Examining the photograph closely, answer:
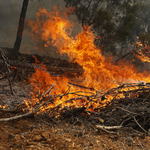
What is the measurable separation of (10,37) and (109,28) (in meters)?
10.8

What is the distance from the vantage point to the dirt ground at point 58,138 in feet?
6.53

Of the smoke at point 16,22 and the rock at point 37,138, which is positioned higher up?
the smoke at point 16,22

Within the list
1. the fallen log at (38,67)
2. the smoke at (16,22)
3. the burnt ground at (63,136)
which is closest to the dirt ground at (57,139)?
the burnt ground at (63,136)

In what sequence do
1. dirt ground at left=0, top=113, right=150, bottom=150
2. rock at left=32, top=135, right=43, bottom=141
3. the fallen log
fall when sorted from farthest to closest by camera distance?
1. the fallen log
2. rock at left=32, top=135, right=43, bottom=141
3. dirt ground at left=0, top=113, right=150, bottom=150

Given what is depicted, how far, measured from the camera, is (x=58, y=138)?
7.25 ft

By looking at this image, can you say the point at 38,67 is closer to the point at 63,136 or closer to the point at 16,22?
the point at 63,136

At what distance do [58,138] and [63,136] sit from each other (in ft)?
0.49

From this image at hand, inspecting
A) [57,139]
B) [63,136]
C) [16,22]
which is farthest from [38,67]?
[16,22]

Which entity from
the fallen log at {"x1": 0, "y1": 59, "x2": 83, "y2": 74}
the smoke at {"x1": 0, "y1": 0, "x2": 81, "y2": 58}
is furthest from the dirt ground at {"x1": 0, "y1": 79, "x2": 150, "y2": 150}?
the smoke at {"x1": 0, "y1": 0, "x2": 81, "y2": 58}

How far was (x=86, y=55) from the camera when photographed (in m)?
8.26

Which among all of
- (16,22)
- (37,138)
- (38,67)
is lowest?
(37,138)

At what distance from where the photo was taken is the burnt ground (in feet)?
6.59

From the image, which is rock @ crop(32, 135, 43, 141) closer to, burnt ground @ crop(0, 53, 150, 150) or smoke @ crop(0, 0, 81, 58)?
burnt ground @ crop(0, 53, 150, 150)

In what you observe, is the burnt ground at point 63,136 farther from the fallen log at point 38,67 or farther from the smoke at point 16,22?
the smoke at point 16,22
